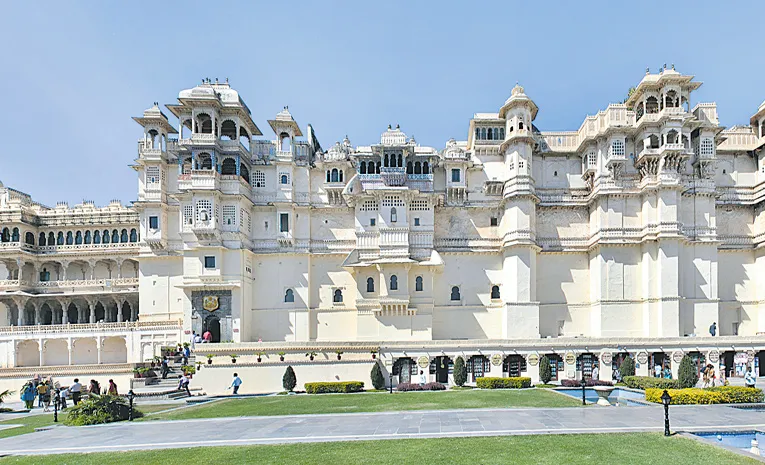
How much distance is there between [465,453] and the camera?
14.6 m

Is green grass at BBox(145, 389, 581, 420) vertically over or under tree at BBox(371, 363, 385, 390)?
over

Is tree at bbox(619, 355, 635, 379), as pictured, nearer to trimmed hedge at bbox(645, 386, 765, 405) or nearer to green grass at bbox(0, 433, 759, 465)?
trimmed hedge at bbox(645, 386, 765, 405)

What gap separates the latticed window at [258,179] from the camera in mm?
48406

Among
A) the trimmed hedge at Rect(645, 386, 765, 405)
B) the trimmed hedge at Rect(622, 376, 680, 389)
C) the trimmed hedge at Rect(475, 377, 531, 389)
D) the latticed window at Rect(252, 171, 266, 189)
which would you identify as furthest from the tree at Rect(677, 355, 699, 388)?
the latticed window at Rect(252, 171, 266, 189)

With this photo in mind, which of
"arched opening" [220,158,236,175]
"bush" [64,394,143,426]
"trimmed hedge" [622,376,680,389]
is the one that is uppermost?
"arched opening" [220,158,236,175]

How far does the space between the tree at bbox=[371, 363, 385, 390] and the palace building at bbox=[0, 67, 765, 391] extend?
615 cm

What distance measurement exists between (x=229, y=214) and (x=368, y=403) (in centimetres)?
2406

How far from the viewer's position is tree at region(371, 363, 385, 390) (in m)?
36.6

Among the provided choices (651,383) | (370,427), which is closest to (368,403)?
(370,427)

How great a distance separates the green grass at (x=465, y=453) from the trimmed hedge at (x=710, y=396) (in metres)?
7.83

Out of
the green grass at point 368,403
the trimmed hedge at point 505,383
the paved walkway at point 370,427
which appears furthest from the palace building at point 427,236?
the paved walkway at point 370,427

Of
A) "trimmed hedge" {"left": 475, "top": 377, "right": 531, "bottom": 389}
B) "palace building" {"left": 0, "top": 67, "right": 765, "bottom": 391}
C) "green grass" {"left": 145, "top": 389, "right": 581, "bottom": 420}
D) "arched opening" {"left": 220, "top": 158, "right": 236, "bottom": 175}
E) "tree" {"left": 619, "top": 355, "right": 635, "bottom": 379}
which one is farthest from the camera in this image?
"arched opening" {"left": 220, "top": 158, "right": 236, "bottom": 175}

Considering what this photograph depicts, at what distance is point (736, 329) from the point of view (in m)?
48.5

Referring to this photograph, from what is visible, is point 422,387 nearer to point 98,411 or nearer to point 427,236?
point 427,236
